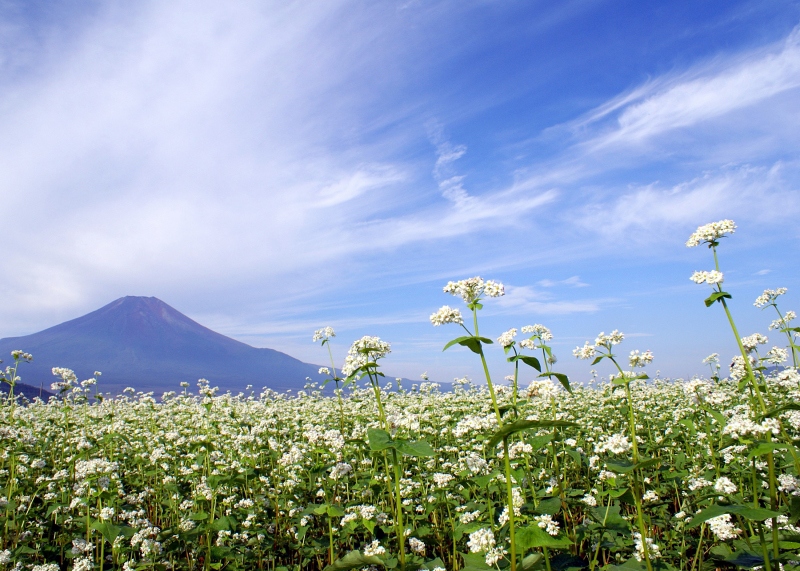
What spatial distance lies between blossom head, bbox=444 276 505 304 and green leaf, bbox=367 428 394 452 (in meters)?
1.40

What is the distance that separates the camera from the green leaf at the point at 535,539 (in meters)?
2.36

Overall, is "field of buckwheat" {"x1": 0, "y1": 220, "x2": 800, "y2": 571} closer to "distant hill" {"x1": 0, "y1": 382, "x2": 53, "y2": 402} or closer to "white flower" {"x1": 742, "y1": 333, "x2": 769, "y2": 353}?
"white flower" {"x1": 742, "y1": 333, "x2": 769, "y2": 353}

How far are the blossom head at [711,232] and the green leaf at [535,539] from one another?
4.32m

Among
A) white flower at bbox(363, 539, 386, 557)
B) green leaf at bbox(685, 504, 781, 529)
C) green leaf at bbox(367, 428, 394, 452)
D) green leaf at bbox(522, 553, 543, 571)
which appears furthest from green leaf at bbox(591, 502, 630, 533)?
green leaf at bbox(367, 428, 394, 452)

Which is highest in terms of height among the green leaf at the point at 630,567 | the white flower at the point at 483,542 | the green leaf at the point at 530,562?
the green leaf at the point at 530,562

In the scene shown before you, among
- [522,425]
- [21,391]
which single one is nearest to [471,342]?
[522,425]

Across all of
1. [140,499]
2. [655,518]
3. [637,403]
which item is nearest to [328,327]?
[140,499]

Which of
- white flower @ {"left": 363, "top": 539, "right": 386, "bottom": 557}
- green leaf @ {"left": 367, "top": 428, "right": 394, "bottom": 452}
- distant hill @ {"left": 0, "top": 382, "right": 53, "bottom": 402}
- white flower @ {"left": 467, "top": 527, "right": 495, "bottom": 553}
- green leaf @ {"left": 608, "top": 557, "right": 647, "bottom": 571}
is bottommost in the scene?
white flower @ {"left": 363, "top": 539, "right": 386, "bottom": 557}

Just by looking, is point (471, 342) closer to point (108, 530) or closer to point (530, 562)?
point (530, 562)

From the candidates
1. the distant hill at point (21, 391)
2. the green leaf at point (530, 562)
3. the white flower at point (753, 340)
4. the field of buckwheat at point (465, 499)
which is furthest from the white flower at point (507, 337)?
the distant hill at point (21, 391)

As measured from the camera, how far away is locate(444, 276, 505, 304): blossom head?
3561 mm

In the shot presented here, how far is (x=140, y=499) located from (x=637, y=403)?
13500mm

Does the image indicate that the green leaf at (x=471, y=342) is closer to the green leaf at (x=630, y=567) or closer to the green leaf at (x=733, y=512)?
the green leaf at (x=733, y=512)

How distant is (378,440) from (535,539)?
1.23 metres
